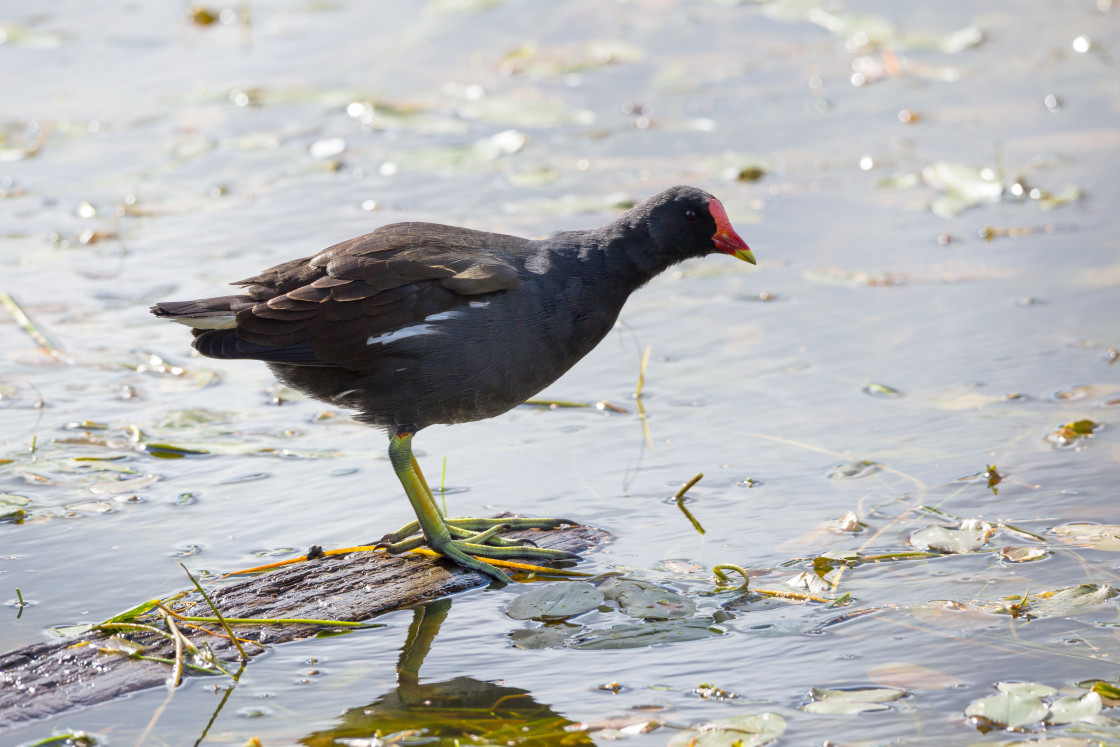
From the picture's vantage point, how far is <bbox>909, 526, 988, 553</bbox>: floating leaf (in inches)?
140

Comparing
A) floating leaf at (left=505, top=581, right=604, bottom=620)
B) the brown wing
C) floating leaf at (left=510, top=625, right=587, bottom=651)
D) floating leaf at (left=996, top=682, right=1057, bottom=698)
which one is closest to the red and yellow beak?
the brown wing

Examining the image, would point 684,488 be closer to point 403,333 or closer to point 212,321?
point 403,333

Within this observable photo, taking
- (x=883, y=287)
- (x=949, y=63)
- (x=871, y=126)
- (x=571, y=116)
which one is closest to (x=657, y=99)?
(x=571, y=116)

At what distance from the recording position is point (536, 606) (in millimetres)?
3363

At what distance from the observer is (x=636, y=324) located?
536cm

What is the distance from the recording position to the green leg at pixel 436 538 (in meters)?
3.64

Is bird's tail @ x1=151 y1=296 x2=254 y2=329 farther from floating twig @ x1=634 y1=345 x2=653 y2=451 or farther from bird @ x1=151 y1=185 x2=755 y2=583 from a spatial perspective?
floating twig @ x1=634 y1=345 x2=653 y2=451

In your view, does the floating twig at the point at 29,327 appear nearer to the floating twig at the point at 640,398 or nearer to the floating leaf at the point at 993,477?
the floating twig at the point at 640,398

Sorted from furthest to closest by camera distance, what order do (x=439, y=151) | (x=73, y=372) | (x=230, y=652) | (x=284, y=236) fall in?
1. (x=439, y=151)
2. (x=284, y=236)
3. (x=73, y=372)
4. (x=230, y=652)

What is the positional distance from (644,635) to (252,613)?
1.05 m

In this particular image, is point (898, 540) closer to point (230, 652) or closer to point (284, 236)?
point (230, 652)

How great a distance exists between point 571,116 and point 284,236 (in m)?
1.98

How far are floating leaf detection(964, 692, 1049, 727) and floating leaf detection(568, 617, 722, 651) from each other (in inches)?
27.3

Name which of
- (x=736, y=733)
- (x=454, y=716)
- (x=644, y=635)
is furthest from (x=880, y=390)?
(x=454, y=716)
